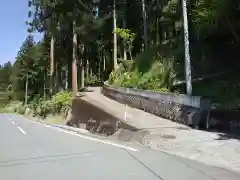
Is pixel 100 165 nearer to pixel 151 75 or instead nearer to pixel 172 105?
pixel 172 105

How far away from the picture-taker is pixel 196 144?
545 inches

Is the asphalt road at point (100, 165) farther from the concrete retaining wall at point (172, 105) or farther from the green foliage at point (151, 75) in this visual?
the green foliage at point (151, 75)

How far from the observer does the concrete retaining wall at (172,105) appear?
701 inches

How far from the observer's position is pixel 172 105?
20953 mm

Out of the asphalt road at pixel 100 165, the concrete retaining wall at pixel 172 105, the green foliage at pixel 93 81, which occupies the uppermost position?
the green foliage at pixel 93 81

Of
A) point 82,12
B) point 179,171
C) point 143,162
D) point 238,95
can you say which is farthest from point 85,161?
point 82,12

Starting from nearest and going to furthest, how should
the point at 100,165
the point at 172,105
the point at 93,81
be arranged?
the point at 100,165
the point at 172,105
the point at 93,81

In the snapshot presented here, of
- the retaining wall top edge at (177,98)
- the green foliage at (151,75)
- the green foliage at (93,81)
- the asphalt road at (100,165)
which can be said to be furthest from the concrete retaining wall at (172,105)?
the green foliage at (93,81)

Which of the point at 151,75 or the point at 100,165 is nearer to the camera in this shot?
the point at 100,165

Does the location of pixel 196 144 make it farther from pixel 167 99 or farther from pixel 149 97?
pixel 149 97

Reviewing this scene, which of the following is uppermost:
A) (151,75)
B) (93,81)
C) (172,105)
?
(151,75)

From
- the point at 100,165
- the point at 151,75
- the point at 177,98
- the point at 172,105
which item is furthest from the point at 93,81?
the point at 100,165

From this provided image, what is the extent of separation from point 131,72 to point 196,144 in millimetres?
22327

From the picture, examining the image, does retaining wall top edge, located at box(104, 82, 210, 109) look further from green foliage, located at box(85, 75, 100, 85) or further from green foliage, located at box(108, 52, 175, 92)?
green foliage, located at box(85, 75, 100, 85)
